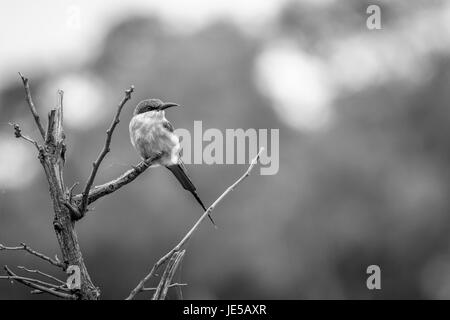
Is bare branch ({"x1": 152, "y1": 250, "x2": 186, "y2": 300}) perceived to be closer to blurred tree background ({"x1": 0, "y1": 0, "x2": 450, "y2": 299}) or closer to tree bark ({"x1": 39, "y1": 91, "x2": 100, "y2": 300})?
tree bark ({"x1": 39, "y1": 91, "x2": 100, "y2": 300})

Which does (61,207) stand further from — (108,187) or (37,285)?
(37,285)

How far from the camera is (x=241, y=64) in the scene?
2952 cm

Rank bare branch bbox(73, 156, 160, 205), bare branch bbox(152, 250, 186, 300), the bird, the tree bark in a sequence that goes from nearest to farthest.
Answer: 1. bare branch bbox(152, 250, 186, 300)
2. the tree bark
3. bare branch bbox(73, 156, 160, 205)
4. the bird

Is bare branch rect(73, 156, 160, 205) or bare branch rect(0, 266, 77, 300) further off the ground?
bare branch rect(73, 156, 160, 205)

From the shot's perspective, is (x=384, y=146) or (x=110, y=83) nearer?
(x=384, y=146)

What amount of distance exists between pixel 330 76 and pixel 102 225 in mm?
11191

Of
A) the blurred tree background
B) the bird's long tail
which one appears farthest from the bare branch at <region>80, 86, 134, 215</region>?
the blurred tree background

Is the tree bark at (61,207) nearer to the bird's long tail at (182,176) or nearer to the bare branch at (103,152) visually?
the bare branch at (103,152)

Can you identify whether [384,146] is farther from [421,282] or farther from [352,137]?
[421,282]

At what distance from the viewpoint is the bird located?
501 cm

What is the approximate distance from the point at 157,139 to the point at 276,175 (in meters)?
19.7

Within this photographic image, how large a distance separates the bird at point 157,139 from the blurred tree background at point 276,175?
12848mm

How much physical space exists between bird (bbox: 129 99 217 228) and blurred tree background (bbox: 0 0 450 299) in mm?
12848
